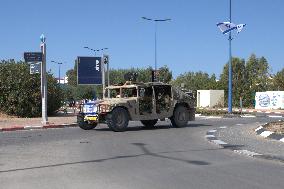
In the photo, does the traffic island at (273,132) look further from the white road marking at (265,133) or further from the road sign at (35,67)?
the road sign at (35,67)

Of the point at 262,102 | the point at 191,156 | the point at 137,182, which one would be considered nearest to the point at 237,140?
the point at 191,156

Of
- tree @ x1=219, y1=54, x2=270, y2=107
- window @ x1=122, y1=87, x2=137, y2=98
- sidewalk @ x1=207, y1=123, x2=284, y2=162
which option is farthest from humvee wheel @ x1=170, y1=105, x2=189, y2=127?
tree @ x1=219, y1=54, x2=270, y2=107

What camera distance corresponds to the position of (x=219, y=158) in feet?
39.7

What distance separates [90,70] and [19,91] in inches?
191

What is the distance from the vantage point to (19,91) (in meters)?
33.5

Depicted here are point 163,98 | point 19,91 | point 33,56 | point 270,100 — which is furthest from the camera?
point 270,100

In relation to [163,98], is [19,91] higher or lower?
higher

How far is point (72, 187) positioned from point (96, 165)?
2.60 meters

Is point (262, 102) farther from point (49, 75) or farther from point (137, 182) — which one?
point (137, 182)

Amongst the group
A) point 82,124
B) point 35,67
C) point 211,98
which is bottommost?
point 82,124

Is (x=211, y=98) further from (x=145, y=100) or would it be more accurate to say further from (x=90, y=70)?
(x=145, y=100)

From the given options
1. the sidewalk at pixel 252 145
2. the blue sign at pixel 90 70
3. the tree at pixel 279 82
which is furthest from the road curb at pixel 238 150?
the tree at pixel 279 82

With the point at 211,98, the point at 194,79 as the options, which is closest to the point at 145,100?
the point at 211,98

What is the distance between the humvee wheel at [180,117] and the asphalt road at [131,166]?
6.70 metres
